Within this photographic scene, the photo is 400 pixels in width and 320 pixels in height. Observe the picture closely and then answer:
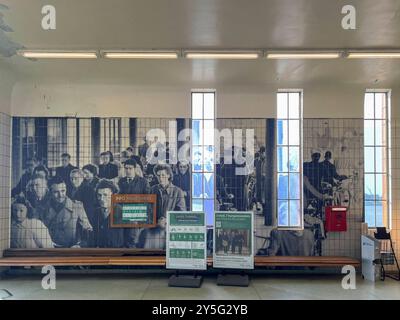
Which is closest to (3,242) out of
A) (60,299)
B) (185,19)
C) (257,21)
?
(60,299)

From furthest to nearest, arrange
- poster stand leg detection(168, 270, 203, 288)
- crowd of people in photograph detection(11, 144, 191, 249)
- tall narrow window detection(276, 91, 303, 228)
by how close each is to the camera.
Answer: tall narrow window detection(276, 91, 303, 228) → crowd of people in photograph detection(11, 144, 191, 249) → poster stand leg detection(168, 270, 203, 288)

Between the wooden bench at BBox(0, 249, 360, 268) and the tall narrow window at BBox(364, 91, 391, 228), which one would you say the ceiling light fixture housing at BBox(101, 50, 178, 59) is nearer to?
the wooden bench at BBox(0, 249, 360, 268)

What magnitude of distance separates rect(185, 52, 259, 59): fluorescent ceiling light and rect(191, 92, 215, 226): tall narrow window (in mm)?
1621

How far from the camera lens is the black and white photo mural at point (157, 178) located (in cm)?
621

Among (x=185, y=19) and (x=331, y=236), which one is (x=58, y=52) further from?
(x=331, y=236)

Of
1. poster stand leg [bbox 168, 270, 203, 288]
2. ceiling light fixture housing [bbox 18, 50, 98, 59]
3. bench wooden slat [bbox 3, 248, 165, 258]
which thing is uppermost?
ceiling light fixture housing [bbox 18, 50, 98, 59]

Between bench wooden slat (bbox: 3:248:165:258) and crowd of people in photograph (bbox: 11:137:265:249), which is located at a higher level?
crowd of people in photograph (bbox: 11:137:265:249)

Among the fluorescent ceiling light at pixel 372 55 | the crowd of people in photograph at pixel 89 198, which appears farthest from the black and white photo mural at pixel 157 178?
the fluorescent ceiling light at pixel 372 55

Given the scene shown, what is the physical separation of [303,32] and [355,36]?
25.8 inches

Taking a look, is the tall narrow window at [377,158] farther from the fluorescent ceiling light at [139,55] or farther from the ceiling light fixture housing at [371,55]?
the fluorescent ceiling light at [139,55]

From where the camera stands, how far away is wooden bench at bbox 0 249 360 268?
5578 millimetres

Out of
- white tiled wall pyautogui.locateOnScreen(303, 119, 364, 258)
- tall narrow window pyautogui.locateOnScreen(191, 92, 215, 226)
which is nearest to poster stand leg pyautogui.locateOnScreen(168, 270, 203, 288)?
tall narrow window pyautogui.locateOnScreen(191, 92, 215, 226)

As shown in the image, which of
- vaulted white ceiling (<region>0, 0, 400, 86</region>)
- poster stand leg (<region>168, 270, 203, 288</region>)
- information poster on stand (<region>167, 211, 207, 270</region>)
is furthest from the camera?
information poster on stand (<region>167, 211, 207, 270</region>)

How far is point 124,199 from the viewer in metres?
6.24
